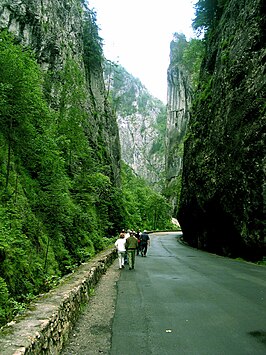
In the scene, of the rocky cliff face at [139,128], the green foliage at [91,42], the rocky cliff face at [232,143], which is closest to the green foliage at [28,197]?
the rocky cliff face at [232,143]

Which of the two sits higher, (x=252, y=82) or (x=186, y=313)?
(x=252, y=82)

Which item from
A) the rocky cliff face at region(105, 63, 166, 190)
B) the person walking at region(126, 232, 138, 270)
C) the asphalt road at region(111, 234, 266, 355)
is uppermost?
the rocky cliff face at region(105, 63, 166, 190)

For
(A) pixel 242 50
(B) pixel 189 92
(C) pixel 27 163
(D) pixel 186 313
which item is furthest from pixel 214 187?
(B) pixel 189 92

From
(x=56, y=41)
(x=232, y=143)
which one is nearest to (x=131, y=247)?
(x=232, y=143)

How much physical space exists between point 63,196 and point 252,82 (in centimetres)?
1432

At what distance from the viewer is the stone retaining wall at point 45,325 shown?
12.9 feet

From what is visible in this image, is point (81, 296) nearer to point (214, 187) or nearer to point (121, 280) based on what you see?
point (121, 280)

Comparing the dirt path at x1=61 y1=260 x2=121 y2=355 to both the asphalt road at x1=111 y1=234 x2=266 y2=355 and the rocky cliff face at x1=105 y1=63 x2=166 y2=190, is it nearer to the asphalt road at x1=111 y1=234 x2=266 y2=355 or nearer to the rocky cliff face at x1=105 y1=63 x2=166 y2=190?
the asphalt road at x1=111 y1=234 x2=266 y2=355

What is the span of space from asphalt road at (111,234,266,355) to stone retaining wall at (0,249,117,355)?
88cm

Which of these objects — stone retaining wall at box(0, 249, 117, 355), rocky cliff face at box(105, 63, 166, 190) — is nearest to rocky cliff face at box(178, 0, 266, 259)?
stone retaining wall at box(0, 249, 117, 355)

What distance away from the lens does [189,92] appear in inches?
3469

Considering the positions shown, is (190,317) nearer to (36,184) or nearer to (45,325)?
(45,325)

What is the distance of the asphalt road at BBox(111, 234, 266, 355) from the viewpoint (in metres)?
5.47

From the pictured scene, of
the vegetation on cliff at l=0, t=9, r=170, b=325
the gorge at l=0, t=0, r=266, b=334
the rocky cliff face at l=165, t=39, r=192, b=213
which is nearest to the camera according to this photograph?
the vegetation on cliff at l=0, t=9, r=170, b=325
